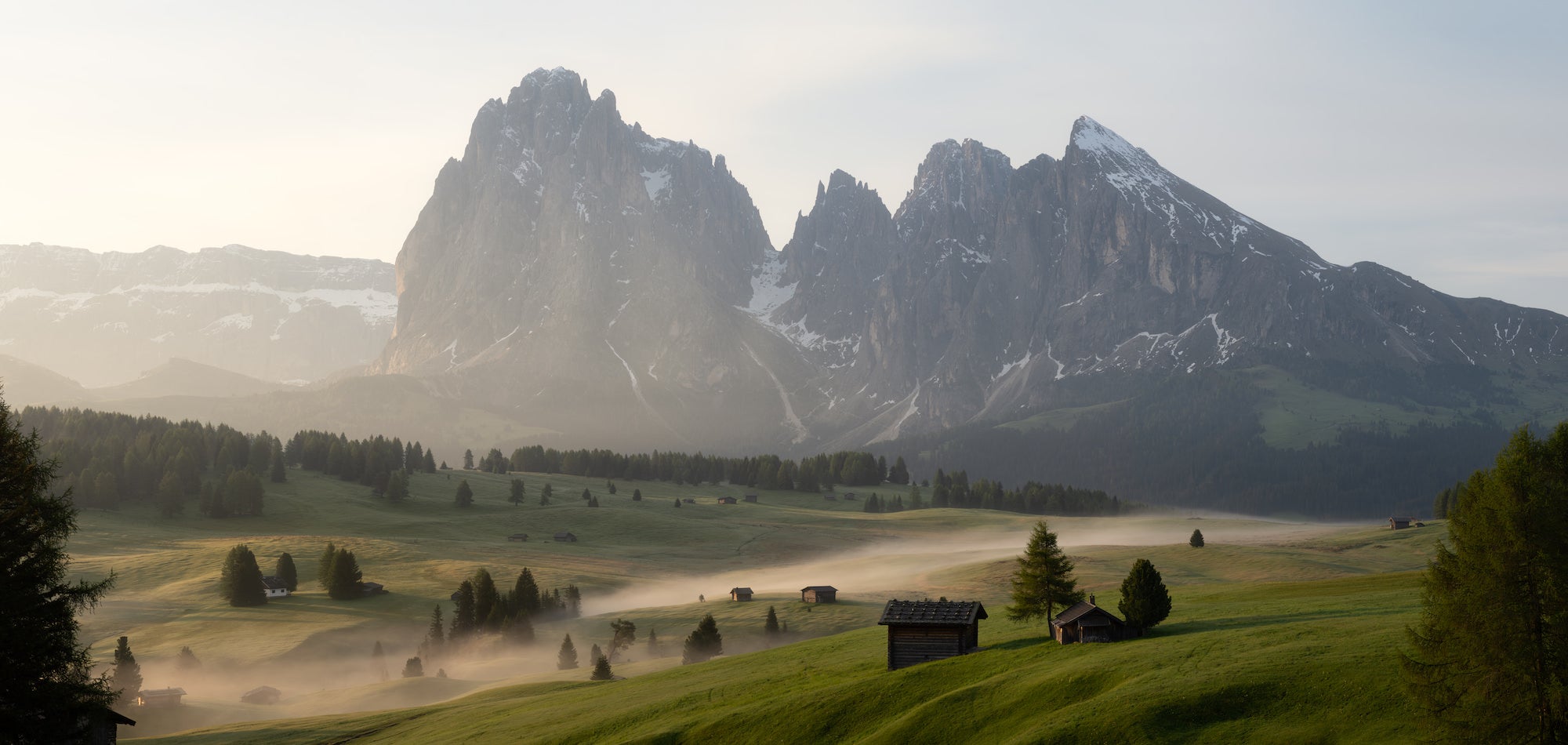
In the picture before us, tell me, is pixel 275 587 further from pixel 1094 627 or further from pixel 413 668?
pixel 1094 627

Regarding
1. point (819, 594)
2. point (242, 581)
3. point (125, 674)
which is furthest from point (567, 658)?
point (242, 581)

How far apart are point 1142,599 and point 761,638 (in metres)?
46.3

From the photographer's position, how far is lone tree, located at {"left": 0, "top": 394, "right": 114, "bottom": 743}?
116ft

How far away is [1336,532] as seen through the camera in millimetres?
170500

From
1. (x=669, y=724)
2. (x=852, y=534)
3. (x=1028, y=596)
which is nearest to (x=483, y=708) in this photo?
(x=669, y=724)

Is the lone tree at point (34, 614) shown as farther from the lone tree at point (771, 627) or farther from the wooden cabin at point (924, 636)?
the lone tree at point (771, 627)

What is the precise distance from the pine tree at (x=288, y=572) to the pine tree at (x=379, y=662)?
34.2 metres

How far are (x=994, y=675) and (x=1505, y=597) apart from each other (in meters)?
22.9

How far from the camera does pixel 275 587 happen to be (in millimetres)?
134500

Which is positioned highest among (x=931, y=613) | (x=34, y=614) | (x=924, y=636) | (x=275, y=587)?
(x=34, y=614)

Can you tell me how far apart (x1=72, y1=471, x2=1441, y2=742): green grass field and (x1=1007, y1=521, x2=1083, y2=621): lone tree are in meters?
2.38

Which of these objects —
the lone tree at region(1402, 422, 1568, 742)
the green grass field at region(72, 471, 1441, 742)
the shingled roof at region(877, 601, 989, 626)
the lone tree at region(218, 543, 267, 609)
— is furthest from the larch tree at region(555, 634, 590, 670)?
the lone tree at region(1402, 422, 1568, 742)

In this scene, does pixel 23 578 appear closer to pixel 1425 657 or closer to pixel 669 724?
pixel 669 724

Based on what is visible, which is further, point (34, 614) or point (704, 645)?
point (704, 645)
